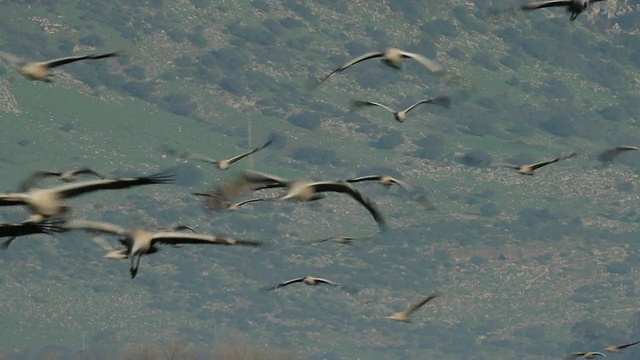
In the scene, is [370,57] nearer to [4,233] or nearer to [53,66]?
[53,66]

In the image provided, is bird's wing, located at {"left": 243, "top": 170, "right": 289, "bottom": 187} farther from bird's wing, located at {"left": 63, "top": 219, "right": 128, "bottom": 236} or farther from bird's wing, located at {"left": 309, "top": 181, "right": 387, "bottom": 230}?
bird's wing, located at {"left": 63, "top": 219, "right": 128, "bottom": 236}

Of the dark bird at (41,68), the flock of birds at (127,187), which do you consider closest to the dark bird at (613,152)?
the flock of birds at (127,187)

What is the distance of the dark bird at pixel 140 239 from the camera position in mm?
21688

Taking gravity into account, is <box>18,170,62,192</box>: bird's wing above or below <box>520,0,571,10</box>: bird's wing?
below

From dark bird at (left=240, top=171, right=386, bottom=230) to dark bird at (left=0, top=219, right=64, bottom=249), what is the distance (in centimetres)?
678

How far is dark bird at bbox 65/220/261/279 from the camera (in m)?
21.7

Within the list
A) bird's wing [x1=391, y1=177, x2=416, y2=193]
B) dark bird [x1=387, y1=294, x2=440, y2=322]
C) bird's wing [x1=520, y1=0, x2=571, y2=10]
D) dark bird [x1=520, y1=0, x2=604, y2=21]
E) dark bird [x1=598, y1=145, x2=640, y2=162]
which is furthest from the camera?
dark bird [x1=387, y1=294, x2=440, y2=322]

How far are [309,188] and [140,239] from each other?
22.5 ft

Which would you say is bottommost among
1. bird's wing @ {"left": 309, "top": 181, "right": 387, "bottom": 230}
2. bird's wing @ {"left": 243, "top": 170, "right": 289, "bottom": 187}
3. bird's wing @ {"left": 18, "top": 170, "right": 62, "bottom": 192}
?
bird's wing @ {"left": 243, "top": 170, "right": 289, "bottom": 187}

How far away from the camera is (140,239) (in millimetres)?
23594

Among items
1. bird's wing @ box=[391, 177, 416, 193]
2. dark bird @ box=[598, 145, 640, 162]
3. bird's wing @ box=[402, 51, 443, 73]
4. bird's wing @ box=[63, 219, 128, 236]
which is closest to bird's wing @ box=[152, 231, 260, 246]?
bird's wing @ box=[63, 219, 128, 236]

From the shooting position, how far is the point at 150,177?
21.5m

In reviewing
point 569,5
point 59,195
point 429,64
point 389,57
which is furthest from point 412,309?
point 59,195

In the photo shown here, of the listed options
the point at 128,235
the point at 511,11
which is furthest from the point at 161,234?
the point at 511,11
